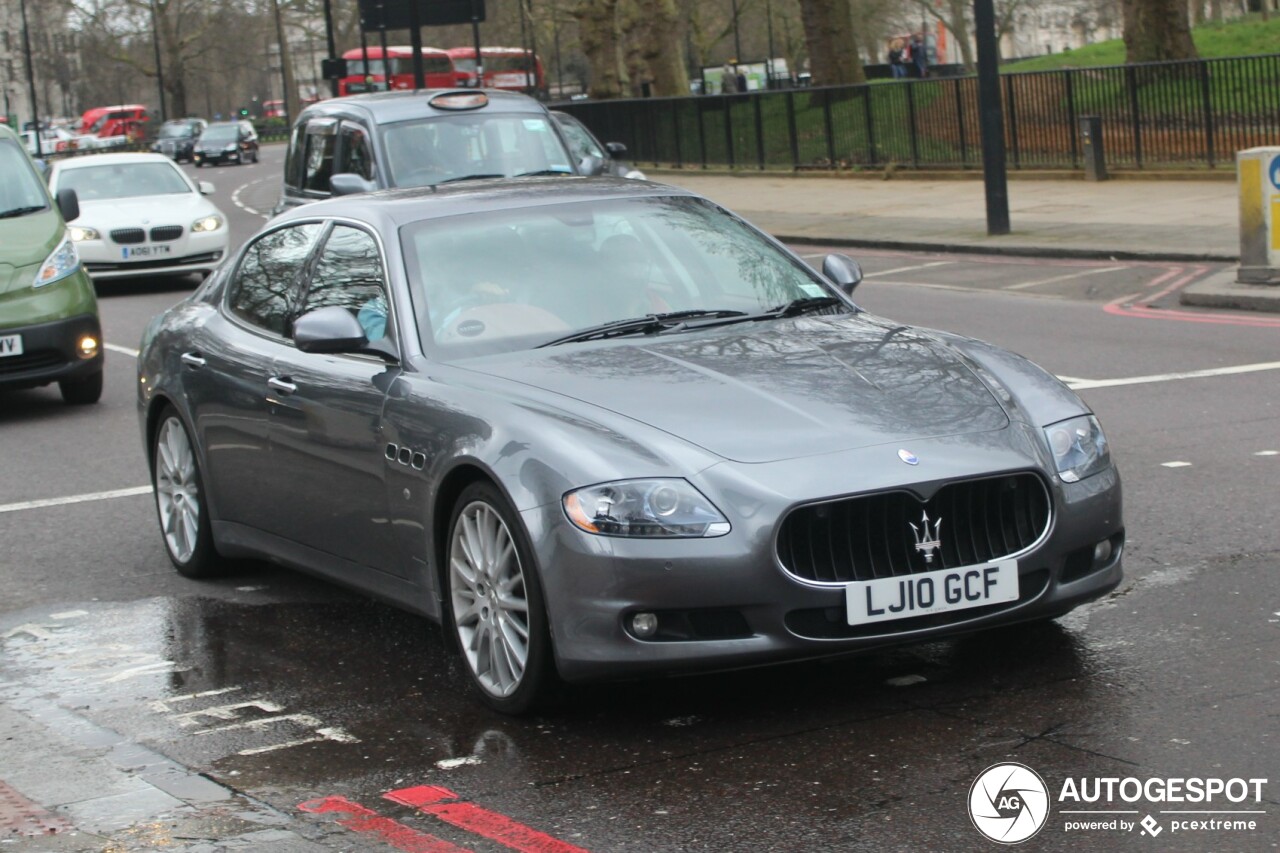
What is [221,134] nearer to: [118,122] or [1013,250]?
[118,122]

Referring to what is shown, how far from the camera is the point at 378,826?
14.5 feet

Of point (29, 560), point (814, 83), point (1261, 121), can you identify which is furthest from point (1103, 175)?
point (29, 560)

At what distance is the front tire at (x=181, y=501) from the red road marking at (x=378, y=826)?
9.42ft

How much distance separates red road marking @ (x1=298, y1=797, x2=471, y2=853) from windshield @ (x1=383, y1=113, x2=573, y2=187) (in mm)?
10304

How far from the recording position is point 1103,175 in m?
25.8

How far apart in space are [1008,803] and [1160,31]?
27411 millimetres

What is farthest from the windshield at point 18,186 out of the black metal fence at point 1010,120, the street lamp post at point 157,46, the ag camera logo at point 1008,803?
the street lamp post at point 157,46

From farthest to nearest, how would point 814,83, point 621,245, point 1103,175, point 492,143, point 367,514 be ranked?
point 814,83 → point 1103,175 → point 492,143 → point 621,245 → point 367,514

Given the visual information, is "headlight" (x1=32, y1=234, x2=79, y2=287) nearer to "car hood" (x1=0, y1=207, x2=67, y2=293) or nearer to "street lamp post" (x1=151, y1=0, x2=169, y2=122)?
"car hood" (x1=0, y1=207, x2=67, y2=293)

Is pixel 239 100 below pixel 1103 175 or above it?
above

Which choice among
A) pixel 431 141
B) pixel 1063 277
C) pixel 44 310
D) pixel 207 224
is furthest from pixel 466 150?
pixel 207 224

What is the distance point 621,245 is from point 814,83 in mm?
32035

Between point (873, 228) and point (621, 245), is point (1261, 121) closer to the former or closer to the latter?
point (873, 228)

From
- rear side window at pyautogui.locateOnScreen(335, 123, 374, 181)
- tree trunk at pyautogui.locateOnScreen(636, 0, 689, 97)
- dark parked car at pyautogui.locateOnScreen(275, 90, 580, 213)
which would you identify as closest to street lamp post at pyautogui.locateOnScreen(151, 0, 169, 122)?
tree trunk at pyautogui.locateOnScreen(636, 0, 689, 97)
